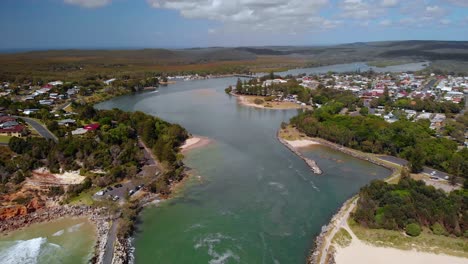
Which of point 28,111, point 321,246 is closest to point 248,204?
point 321,246

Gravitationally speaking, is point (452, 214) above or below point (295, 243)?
above

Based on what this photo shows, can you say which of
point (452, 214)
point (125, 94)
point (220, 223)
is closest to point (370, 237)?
point (452, 214)

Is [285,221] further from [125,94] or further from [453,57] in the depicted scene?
[453,57]

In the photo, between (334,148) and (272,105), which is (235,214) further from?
(272,105)

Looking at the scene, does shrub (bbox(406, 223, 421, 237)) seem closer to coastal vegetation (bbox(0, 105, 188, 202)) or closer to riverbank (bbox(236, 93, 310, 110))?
coastal vegetation (bbox(0, 105, 188, 202))

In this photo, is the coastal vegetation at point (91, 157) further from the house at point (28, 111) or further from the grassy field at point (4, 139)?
the house at point (28, 111)

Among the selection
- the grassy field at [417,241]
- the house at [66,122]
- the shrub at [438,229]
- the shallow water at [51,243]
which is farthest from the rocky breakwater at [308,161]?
the house at [66,122]

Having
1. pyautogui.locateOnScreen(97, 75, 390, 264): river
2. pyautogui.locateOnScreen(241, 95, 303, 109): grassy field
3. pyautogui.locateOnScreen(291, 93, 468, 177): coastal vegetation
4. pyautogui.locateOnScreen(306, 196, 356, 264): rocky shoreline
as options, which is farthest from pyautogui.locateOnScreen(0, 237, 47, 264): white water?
pyautogui.locateOnScreen(241, 95, 303, 109): grassy field

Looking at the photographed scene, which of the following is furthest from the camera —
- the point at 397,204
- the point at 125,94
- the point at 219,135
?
the point at 125,94
